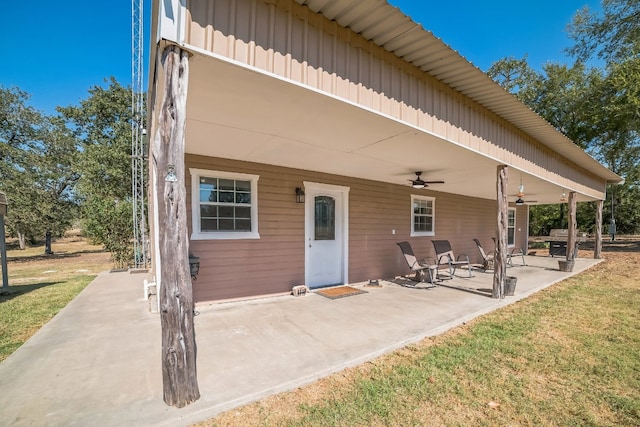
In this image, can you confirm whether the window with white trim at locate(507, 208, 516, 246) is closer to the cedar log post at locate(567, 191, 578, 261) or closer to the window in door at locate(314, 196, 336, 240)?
the cedar log post at locate(567, 191, 578, 261)

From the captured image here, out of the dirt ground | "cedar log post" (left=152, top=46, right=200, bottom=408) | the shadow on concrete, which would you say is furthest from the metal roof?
the dirt ground

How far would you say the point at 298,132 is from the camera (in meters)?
3.59

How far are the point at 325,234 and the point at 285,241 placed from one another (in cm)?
99

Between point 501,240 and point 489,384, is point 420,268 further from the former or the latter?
point 489,384

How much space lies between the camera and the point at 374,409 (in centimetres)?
215

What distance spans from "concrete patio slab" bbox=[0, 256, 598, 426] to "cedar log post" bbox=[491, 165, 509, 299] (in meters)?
0.26

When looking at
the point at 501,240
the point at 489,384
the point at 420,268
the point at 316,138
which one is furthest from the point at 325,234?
the point at 489,384

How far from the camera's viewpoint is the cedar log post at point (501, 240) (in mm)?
5188

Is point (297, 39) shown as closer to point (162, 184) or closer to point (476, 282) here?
point (162, 184)

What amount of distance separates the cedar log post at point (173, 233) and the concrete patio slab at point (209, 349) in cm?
32

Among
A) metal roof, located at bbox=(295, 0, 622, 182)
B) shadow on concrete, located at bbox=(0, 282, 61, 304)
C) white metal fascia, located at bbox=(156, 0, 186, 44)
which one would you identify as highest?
metal roof, located at bbox=(295, 0, 622, 182)

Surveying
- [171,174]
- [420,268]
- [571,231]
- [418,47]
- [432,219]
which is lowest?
[420,268]

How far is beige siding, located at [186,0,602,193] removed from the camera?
208 cm

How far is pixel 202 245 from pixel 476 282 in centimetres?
580
